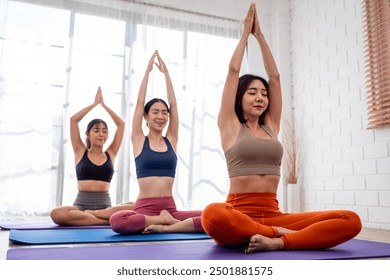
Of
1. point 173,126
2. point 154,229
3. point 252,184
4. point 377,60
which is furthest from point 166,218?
point 377,60

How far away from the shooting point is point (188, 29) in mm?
5039

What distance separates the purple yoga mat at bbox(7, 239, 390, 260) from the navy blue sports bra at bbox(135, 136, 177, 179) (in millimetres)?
818

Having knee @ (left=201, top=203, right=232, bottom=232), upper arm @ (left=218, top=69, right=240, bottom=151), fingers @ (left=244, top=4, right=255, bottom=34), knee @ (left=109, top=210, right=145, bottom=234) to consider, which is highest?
fingers @ (left=244, top=4, right=255, bottom=34)

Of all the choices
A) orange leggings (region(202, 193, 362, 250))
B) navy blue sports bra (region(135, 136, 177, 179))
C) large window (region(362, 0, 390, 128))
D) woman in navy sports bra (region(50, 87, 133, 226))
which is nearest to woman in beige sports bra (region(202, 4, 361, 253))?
orange leggings (region(202, 193, 362, 250))

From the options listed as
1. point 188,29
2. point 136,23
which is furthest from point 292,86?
point 136,23

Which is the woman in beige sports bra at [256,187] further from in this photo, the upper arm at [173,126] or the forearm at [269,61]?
the upper arm at [173,126]

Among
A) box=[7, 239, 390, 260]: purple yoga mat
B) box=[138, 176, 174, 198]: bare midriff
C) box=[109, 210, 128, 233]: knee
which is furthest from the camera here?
box=[138, 176, 174, 198]: bare midriff

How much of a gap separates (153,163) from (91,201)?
0.96m

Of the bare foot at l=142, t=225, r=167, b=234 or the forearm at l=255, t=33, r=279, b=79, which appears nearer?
the forearm at l=255, t=33, r=279, b=79

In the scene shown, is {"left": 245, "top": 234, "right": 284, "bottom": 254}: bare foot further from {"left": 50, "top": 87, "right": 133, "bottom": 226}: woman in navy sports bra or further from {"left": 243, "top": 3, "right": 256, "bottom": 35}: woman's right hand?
{"left": 50, "top": 87, "right": 133, "bottom": 226}: woman in navy sports bra

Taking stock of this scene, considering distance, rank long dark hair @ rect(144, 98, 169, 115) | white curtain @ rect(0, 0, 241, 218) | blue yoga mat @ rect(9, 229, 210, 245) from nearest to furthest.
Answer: blue yoga mat @ rect(9, 229, 210, 245) < long dark hair @ rect(144, 98, 169, 115) < white curtain @ rect(0, 0, 241, 218)

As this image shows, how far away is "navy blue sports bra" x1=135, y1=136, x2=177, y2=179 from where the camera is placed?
277 cm

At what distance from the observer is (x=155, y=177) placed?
9.09 feet

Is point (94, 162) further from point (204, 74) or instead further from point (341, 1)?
point (341, 1)
